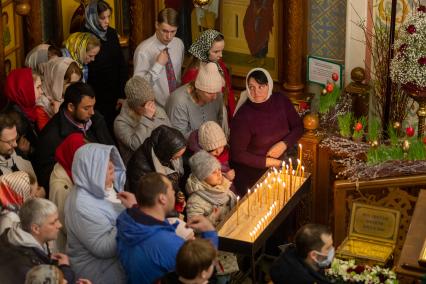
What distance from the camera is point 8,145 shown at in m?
7.29

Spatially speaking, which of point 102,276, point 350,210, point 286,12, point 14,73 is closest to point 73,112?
point 14,73

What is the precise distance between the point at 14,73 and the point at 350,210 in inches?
110

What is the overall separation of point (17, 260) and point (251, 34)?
4717 millimetres

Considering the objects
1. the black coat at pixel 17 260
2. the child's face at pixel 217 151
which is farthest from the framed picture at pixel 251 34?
the black coat at pixel 17 260

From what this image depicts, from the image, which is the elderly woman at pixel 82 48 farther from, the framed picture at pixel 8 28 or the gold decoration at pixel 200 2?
the gold decoration at pixel 200 2

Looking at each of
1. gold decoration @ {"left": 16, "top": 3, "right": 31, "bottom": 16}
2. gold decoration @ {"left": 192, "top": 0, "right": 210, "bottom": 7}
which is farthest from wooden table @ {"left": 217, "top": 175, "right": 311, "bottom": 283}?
gold decoration @ {"left": 16, "top": 3, "right": 31, "bottom": 16}

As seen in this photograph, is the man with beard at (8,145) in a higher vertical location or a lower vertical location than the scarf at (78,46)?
lower

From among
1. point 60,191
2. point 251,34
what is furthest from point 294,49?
point 60,191

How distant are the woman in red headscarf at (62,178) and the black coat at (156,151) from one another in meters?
0.53

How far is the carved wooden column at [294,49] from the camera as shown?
380 inches

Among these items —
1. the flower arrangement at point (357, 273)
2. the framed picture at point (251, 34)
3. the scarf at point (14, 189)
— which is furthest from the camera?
the framed picture at point (251, 34)

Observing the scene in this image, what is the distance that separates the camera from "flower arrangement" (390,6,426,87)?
330 inches

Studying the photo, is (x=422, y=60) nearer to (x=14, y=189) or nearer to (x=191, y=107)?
(x=191, y=107)

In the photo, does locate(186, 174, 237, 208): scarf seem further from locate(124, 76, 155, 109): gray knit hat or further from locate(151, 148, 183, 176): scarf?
locate(124, 76, 155, 109): gray knit hat
